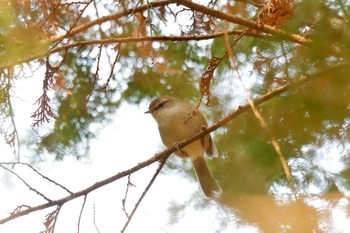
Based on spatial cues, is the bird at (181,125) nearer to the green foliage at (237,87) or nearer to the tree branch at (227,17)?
the green foliage at (237,87)

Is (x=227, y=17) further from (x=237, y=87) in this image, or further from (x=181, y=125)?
(x=181, y=125)

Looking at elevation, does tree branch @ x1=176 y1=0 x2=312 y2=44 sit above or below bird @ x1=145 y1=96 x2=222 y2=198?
below

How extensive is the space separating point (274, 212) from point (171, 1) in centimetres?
120

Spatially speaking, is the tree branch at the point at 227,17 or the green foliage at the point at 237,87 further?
the tree branch at the point at 227,17

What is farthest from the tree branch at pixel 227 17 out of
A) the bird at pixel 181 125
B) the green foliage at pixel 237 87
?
the bird at pixel 181 125

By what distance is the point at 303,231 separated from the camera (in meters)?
1.35

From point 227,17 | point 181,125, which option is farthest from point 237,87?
point 181,125

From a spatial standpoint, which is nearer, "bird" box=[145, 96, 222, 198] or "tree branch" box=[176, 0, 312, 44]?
"tree branch" box=[176, 0, 312, 44]

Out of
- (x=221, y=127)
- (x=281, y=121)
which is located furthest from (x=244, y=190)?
(x=221, y=127)

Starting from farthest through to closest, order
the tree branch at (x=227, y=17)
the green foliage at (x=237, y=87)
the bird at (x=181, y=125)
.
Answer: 1. the bird at (x=181, y=125)
2. the tree branch at (x=227, y=17)
3. the green foliage at (x=237, y=87)

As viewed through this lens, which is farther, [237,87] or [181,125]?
[181,125]

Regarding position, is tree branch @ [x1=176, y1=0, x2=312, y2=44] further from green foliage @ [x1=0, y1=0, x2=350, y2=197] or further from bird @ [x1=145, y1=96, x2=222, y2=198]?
bird @ [x1=145, y1=96, x2=222, y2=198]

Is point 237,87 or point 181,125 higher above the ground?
point 181,125

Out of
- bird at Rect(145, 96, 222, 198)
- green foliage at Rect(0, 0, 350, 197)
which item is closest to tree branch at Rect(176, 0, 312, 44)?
green foliage at Rect(0, 0, 350, 197)
